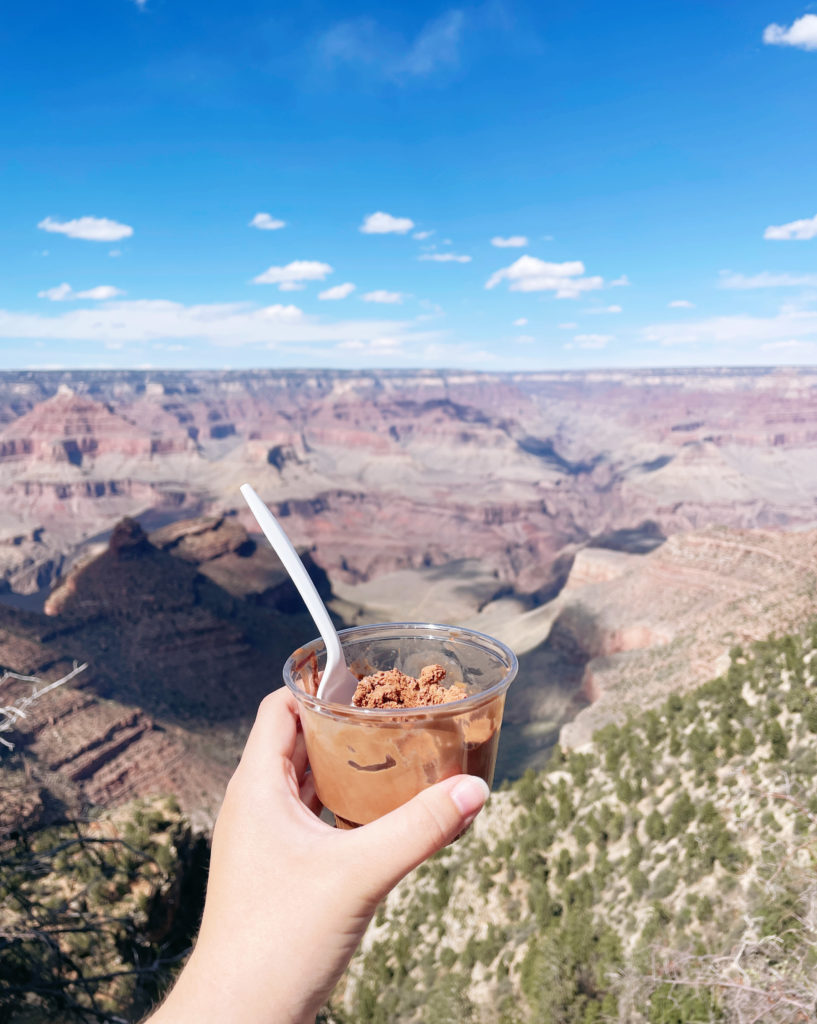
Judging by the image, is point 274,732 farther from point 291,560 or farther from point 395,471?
point 395,471

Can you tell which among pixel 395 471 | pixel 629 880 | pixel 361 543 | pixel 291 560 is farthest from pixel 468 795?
pixel 395 471

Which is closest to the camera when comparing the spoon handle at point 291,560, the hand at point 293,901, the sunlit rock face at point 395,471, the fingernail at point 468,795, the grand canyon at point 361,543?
the hand at point 293,901

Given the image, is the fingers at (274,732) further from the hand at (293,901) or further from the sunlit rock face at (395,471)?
the sunlit rock face at (395,471)

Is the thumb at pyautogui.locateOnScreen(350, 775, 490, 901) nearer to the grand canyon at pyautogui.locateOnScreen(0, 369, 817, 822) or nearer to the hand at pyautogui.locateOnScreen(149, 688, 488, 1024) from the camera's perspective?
the hand at pyautogui.locateOnScreen(149, 688, 488, 1024)

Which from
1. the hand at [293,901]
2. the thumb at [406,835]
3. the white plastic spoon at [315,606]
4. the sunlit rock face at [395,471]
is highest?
the white plastic spoon at [315,606]

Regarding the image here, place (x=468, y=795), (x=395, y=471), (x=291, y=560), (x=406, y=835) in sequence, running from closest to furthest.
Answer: (x=406, y=835), (x=468, y=795), (x=291, y=560), (x=395, y=471)

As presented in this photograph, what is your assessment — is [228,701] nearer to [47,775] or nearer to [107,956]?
[47,775]

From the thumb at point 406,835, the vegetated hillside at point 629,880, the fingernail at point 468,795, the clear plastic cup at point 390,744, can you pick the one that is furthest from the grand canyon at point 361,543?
the thumb at point 406,835
